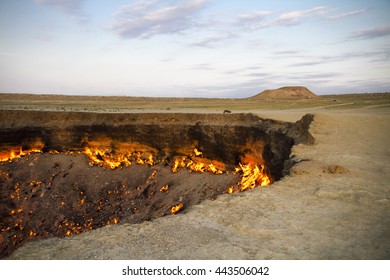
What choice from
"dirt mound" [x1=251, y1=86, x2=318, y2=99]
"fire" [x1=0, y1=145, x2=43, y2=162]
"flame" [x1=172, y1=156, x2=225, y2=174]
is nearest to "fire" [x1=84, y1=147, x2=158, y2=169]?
"flame" [x1=172, y1=156, x2=225, y2=174]

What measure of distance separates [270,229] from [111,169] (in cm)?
1481

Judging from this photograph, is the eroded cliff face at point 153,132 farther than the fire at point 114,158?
No

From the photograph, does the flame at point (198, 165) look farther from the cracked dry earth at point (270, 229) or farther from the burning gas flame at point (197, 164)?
the cracked dry earth at point (270, 229)

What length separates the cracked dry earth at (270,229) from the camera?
3252mm

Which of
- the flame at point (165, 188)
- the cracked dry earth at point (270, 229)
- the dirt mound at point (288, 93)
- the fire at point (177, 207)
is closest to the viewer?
the cracked dry earth at point (270, 229)

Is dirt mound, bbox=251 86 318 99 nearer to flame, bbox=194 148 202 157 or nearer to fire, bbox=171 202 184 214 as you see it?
flame, bbox=194 148 202 157

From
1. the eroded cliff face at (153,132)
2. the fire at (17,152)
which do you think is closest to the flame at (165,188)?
the eroded cliff face at (153,132)

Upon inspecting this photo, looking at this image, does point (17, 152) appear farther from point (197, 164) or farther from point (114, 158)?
point (197, 164)

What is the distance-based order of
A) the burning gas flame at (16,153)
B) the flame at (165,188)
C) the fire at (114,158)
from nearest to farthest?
the flame at (165,188) < the fire at (114,158) < the burning gas flame at (16,153)

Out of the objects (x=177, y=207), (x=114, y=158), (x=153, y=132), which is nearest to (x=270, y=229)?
(x=177, y=207)

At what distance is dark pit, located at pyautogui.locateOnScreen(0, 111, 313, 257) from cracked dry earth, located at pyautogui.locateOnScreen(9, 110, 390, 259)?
20.5 feet

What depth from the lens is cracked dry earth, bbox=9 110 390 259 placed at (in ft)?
10.7

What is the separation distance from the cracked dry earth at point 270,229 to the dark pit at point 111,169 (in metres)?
6.24
